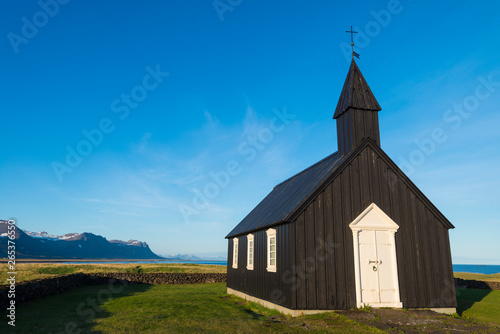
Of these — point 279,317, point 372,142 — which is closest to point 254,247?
point 279,317

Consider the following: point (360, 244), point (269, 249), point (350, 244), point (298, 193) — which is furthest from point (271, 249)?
point (360, 244)

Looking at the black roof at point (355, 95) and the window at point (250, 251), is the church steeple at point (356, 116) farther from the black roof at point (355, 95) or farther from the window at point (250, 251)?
the window at point (250, 251)

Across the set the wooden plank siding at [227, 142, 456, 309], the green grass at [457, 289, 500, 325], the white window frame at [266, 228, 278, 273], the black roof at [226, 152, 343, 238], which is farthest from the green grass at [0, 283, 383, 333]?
the green grass at [457, 289, 500, 325]

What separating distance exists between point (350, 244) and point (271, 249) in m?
3.68

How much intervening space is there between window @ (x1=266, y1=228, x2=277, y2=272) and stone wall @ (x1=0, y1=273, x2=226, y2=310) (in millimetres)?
11092

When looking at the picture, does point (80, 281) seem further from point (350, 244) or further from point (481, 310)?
point (481, 310)

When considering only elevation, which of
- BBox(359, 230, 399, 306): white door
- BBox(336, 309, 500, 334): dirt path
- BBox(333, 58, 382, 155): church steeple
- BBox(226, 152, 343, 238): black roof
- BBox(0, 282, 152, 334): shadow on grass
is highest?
BBox(333, 58, 382, 155): church steeple

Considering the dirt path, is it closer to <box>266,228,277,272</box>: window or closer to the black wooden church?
the black wooden church

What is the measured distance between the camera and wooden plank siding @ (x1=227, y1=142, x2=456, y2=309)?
1289 cm

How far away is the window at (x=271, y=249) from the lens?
48.9 ft

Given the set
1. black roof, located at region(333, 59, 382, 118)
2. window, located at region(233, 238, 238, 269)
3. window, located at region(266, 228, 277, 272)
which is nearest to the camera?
window, located at region(266, 228, 277, 272)

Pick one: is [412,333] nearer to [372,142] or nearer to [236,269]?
[372,142]

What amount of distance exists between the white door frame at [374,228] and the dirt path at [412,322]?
758 mm

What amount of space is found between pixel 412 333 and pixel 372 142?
8108 millimetres
